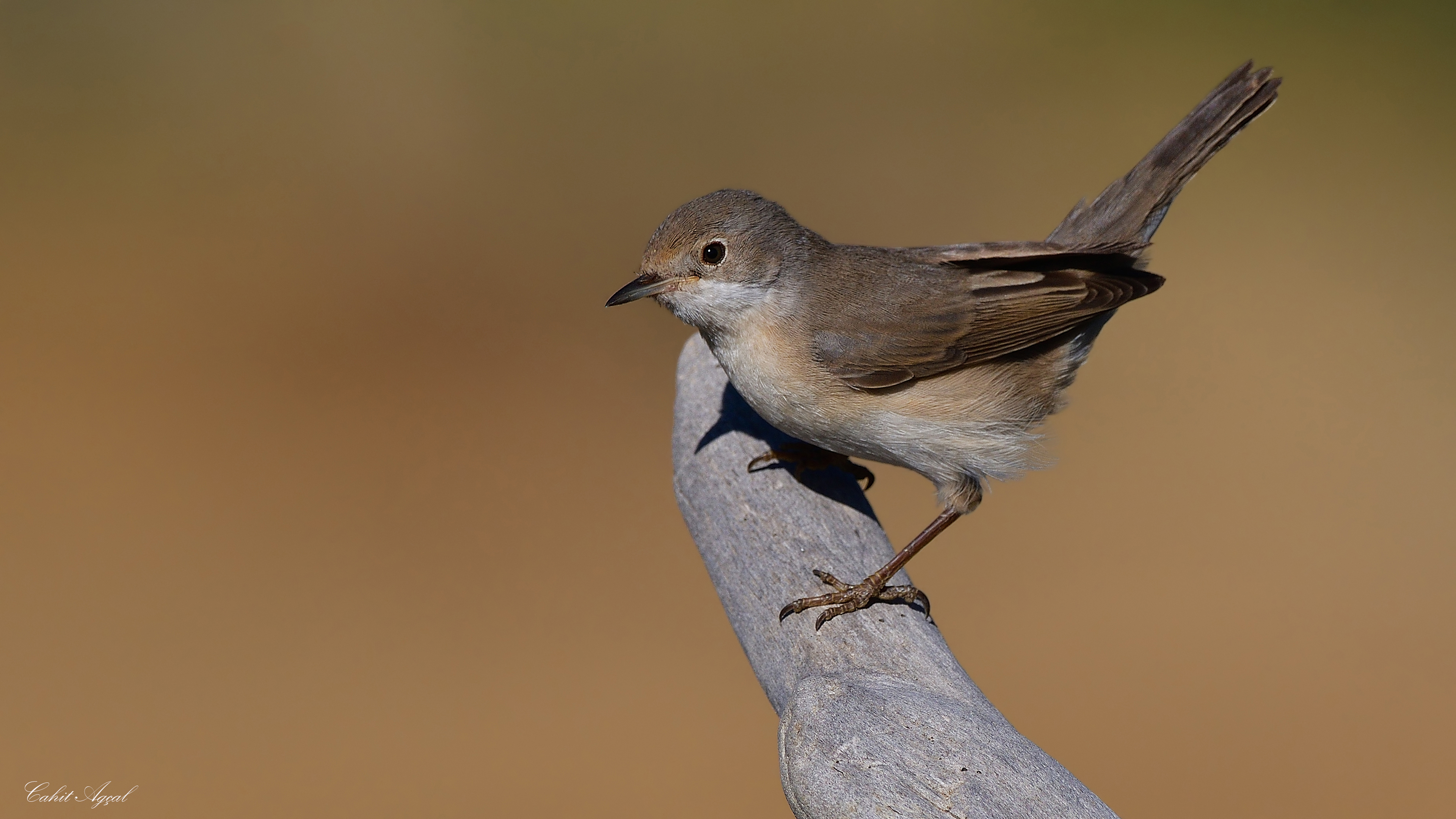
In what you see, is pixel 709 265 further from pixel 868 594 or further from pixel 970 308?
pixel 868 594

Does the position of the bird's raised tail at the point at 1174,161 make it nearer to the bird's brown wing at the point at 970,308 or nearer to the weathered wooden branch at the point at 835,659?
the bird's brown wing at the point at 970,308

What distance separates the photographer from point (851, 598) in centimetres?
350

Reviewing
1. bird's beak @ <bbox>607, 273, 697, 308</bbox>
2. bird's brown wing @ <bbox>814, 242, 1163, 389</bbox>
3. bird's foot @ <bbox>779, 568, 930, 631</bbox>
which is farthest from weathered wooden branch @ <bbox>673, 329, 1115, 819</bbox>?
bird's beak @ <bbox>607, 273, 697, 308</bbox>

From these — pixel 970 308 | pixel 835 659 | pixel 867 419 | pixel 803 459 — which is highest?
pixel 970 308

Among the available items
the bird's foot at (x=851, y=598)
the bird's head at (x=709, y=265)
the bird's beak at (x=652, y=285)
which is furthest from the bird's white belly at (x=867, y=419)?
the bird's foot at (x=851, y=598)

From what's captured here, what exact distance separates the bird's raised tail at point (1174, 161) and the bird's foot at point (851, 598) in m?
1.67

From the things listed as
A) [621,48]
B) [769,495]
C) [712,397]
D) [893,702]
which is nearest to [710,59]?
[621,48]

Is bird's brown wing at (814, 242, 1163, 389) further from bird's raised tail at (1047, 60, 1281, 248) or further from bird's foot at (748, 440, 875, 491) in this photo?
bird's foot at (748, 440, 875, 491)

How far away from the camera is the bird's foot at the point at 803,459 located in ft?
13.9

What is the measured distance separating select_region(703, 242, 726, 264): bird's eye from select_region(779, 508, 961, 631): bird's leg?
1.22 metres

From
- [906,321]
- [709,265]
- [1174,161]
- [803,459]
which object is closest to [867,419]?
[906,321]

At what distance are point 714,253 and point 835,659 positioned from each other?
→ 1559 mm

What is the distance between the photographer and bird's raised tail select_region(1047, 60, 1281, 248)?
13.9ft

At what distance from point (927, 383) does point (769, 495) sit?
0.76 metres
